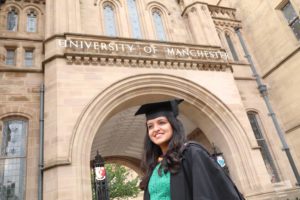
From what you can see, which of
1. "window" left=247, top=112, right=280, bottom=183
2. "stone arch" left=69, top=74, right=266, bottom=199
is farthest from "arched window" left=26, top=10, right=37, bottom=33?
"window" left=247, top=112, right=280, bottom=183

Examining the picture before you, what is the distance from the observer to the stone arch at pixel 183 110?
7.96 meters

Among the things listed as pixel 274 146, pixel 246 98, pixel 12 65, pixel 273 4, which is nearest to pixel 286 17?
pixel 273 4

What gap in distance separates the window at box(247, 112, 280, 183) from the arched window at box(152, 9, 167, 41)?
552 centimetres

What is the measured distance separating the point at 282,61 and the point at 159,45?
621cm

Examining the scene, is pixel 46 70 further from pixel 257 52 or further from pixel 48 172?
pixel 257 52

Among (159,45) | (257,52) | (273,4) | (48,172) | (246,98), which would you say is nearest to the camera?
(48,172)

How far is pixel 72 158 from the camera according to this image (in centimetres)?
716

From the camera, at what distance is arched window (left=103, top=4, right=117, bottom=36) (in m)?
11.6

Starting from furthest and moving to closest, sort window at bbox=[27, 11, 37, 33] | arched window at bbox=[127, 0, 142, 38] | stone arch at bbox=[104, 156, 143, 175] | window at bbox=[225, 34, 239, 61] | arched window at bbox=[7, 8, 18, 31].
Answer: stone arch at bbox=[104, 156, 143, 175] < window at bbox=[225, 34, 239, 61] < arched window at bbox=[127, 0, 142, 38] < window at bbox=[27, 11, 37, 33] < arched window at bbox=[7, 8, 18, 31]

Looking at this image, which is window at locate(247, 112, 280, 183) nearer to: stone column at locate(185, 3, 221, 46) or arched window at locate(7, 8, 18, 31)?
stone column at locate(185, 3, 221, 46)

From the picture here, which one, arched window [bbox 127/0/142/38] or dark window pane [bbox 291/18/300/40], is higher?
arched window [bbox 127/0/142/38]

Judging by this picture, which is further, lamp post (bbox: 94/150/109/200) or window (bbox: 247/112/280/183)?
window (bbox: 247/112/280/183)

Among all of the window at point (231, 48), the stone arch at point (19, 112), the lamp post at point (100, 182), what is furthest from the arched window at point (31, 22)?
the window at point (231, 48)

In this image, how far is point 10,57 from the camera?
9.82 m
